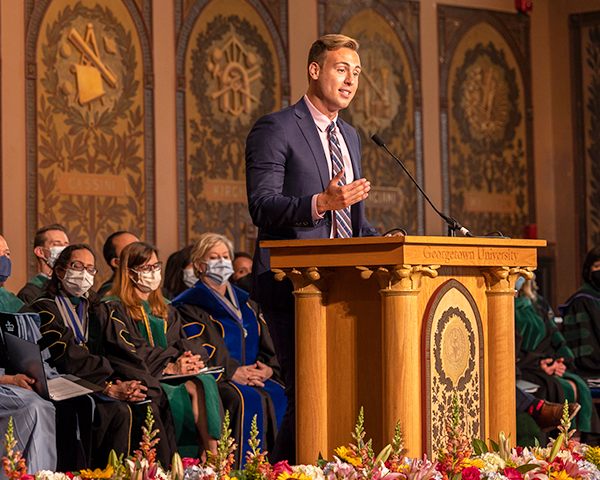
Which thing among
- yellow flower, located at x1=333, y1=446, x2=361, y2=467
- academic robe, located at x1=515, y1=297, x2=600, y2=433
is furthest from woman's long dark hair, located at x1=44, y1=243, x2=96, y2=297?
academic robe, located at x1=515, y1=297, x2=600, y2=433

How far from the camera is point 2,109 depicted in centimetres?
657

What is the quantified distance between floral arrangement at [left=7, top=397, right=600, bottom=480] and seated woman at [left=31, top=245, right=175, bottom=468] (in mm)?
2037

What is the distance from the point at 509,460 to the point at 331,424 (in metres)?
0.49

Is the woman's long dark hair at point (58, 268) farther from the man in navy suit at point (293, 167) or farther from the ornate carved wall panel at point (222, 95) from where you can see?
the ornate carved wall panel at point (222, 95)

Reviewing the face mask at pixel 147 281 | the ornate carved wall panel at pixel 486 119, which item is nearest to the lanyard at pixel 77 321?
the face mask at pixel 147 281

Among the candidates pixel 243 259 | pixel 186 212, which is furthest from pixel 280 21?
pixel 243 259

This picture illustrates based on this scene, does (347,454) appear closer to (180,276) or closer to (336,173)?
(336,173)

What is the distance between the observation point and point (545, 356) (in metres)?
5.70

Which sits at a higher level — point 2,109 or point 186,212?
point 2,109

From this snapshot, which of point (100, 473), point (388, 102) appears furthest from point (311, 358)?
point (388, 102)

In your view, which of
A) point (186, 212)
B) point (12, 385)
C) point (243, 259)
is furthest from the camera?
point (186, 212)

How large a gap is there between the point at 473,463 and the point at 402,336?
1.16ft

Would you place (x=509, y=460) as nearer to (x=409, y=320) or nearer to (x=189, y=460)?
(x=409, y=320)

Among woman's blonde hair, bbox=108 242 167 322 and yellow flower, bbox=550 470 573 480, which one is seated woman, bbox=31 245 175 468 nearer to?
woman's blonde hair, bbox=108 242 167 322
